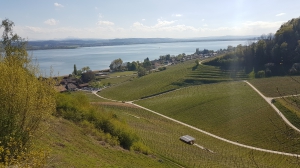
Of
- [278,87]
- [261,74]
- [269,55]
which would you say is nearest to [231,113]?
[278,87]

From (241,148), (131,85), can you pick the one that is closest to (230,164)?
(241,148)

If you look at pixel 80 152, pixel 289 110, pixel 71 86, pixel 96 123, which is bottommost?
pixel 71 86

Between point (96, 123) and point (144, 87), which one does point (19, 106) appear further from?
point (144, 87)

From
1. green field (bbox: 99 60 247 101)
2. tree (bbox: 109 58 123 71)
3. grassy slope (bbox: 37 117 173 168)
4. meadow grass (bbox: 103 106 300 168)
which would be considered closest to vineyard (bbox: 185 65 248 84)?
green field (bbox: 99 60 247 101)

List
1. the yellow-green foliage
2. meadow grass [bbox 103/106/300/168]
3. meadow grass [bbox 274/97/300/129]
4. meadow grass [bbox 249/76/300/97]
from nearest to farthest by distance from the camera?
the yellow-green foliage < meadow grass [bbox 103/106/300/168] < meadow grass [bbox 274/97/300/129] < meadow grass [bbox 249/76/300/97]

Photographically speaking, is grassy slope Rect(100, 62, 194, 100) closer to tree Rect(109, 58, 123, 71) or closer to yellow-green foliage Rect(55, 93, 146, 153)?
yellow-green foliage Rect(55, 93, 146, 153)

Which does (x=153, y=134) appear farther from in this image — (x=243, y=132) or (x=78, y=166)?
(x=78, y=166)

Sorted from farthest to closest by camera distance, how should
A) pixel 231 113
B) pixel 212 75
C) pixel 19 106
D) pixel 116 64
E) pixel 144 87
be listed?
pixel 116 64 → pixel 212 75 → pixel 144 87 → pixel 231 113 → pixel 19 106

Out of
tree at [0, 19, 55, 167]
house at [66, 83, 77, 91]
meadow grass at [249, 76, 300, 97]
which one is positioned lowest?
house at [66, 83, 77, 91]
